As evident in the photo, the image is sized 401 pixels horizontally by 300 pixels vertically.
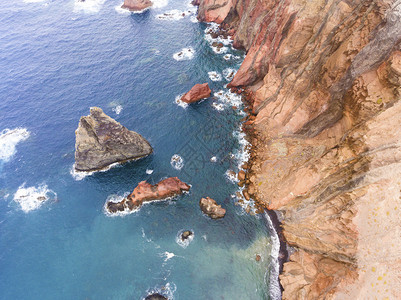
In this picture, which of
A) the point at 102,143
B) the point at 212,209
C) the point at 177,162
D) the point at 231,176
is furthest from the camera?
the point at 177,162

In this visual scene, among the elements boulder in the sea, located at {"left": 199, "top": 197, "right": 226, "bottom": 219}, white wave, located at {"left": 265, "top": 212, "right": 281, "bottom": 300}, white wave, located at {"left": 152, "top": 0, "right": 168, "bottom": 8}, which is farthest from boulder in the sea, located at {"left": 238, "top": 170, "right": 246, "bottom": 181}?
white wave, located at {"left": 152, "top": 0, "right": 168, "bottom": 8}

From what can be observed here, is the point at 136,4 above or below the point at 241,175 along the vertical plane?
below

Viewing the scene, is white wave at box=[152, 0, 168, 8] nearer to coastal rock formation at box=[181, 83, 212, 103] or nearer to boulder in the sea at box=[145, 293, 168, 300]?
coastal rock formation at box=[181, 83, 212, 103]

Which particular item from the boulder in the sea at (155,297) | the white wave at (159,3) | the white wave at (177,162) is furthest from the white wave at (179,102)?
the white wave at (159,3)

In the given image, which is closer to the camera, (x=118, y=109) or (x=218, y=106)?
(x=218, y=106)

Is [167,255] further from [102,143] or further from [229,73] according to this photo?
[229,73]

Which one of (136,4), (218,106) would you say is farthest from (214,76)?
(136,4)

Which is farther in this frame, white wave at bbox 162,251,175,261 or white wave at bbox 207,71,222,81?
white wave at bbox 207,71,222,81

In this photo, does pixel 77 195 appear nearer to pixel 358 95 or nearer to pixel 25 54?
pixel 358 95

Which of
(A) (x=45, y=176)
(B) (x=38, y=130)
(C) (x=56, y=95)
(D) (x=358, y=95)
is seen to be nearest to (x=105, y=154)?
(A) (x=45, y=176)
